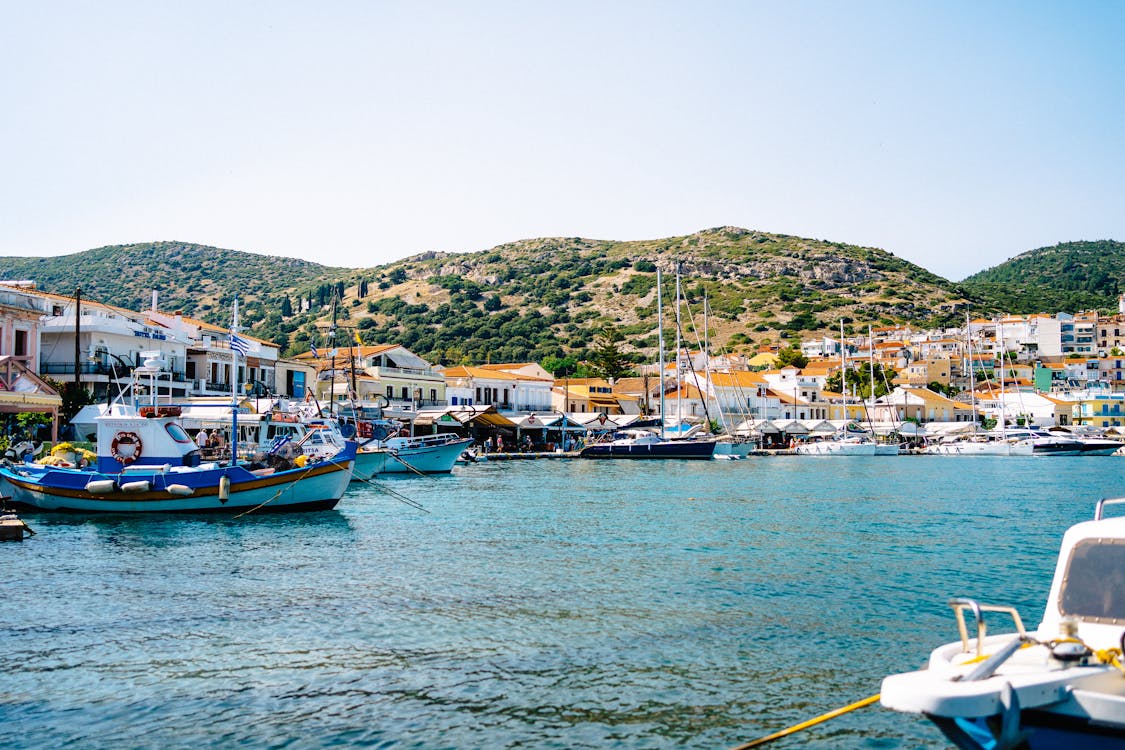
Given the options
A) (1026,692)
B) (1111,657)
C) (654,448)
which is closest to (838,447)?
(654,448)

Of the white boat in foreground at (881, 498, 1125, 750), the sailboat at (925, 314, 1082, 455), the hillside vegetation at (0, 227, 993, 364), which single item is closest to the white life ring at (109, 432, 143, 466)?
the white boat in foreground at (881, 498, 1125, 750)

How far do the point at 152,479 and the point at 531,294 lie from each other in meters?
145

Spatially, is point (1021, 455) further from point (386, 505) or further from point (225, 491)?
point (225, 491)

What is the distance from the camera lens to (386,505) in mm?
33500

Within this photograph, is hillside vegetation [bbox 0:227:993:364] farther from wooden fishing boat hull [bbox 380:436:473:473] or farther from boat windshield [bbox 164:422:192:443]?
boat windshield [bbox 164:422:192:443]

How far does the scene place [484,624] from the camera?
1415 cm

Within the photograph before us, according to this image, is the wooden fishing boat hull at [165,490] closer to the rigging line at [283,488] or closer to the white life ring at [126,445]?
the rigging line at [283,488]

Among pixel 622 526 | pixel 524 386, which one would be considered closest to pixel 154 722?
pixel 622 526

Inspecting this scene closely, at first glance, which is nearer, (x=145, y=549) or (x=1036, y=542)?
(x=145, y=549)

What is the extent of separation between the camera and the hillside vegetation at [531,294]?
143 m

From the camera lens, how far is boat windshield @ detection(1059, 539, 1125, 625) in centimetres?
773

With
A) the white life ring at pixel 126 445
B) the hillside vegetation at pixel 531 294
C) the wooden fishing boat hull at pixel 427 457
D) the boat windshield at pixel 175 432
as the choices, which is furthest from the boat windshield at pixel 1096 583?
the hillside vegetation at pixel 531 294

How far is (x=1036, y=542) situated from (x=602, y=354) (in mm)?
85159

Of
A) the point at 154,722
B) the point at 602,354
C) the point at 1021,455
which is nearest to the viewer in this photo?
the point at 154,722
